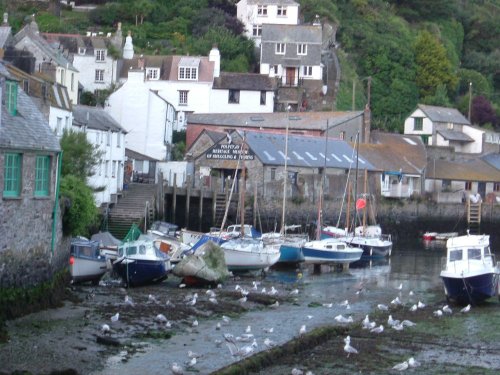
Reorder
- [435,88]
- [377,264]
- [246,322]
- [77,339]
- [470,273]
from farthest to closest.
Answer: [435,88], [377,264], [470,273], [246,322], [77,339]

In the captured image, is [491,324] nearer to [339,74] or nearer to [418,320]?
[418,320]

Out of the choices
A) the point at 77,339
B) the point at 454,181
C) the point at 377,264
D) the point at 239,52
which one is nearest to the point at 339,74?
the point at 239,52

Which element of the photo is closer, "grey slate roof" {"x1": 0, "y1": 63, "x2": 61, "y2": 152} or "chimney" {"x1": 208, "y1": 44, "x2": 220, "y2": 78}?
"grey slate roof" {"x1": 0, "y1": 63, "x2": 61, "y2": 152}

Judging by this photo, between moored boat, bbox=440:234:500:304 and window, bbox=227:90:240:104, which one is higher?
window, bbox=227:90:240:104

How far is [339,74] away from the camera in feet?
326

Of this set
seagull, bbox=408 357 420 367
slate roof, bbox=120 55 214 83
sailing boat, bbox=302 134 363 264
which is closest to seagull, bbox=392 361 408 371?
seagull, bbox=408 357 420 367

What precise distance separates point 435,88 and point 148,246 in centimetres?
7031

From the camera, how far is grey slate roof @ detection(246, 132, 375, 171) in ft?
242

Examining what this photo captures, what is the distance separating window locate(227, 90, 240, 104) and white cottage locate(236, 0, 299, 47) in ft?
49.6

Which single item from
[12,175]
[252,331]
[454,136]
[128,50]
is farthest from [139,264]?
[454,136]

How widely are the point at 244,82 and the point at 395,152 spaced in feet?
41.3

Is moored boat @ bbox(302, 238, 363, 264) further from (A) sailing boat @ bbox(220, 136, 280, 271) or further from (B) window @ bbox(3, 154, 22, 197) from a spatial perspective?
(B) window @ bbox(3, 154, 22, 197)

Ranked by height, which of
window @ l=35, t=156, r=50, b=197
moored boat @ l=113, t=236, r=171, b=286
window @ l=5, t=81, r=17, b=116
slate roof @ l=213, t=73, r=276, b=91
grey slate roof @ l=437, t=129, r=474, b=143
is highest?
slate roof @ l=213, t=73, r=276, b=91

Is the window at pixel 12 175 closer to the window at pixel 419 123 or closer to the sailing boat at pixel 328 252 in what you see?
the sailing boat at pixel 328 252
